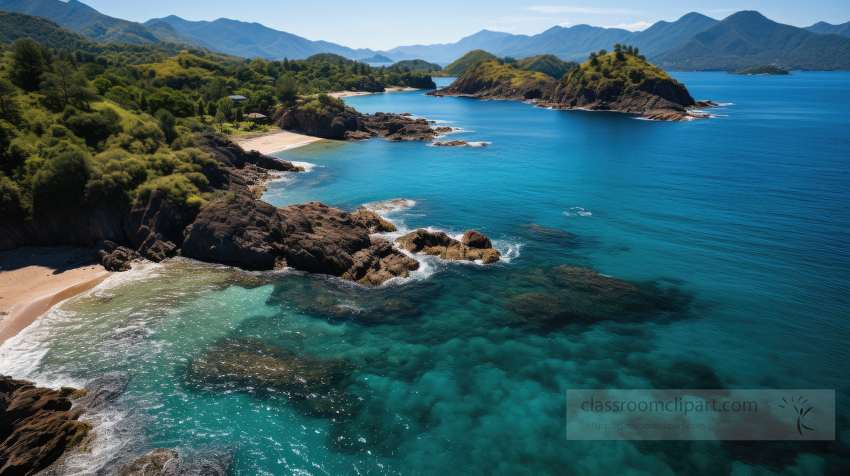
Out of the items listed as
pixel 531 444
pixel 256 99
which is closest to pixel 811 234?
pixel 531 444

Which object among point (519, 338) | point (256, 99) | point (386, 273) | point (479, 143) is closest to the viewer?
point (519, 338)

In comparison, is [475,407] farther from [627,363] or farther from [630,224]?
[630,224]

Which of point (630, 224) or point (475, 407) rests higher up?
point (630, 224)

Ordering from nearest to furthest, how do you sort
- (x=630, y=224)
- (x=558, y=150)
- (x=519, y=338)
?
(x=519, y=338)
(x=630, y=224)
(x=558, y=150)

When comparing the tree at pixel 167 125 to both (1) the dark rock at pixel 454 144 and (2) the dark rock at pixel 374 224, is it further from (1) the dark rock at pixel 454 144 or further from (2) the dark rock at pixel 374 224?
(1) the dark rock at pixel 454 144

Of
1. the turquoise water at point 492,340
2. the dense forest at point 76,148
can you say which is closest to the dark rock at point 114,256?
the turquoise water at point 492,340

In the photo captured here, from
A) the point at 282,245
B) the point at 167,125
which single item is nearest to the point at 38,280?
the point at 282,245
